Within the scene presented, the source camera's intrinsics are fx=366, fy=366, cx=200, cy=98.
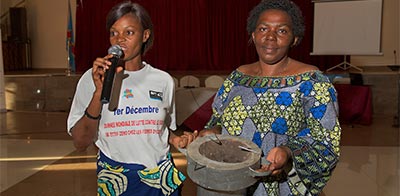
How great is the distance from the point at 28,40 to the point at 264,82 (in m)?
10.3

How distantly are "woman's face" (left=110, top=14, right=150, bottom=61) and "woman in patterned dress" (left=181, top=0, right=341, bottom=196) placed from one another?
0.38 metres

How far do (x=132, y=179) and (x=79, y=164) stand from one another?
9.76 feet

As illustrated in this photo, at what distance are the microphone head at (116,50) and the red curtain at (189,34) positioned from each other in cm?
810

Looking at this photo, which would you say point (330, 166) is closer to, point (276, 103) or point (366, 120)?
point (276, 103)

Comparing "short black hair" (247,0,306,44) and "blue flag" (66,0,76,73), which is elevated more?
"short black hair" (247,0,306,44)

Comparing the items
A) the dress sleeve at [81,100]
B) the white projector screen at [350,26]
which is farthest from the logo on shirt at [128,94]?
the white projector screen at [350,26]

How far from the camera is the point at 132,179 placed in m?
1.31

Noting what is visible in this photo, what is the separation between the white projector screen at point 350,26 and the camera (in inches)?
315

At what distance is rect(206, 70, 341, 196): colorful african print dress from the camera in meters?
1.12

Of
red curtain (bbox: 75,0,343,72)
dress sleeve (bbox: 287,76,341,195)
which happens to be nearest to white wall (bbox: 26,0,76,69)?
red curtain (bbox: 75,0,343,72)

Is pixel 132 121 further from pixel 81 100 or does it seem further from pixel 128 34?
pixel 128 34

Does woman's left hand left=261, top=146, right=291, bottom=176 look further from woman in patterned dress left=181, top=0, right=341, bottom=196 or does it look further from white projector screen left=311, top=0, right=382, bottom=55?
white projector screen left=311, top=0, right=382, bottom=55

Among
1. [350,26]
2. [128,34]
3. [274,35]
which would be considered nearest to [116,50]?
[128,34]

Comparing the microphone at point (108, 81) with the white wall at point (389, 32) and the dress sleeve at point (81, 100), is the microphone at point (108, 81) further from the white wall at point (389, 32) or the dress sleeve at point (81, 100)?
the white wall at point (389, 32)
